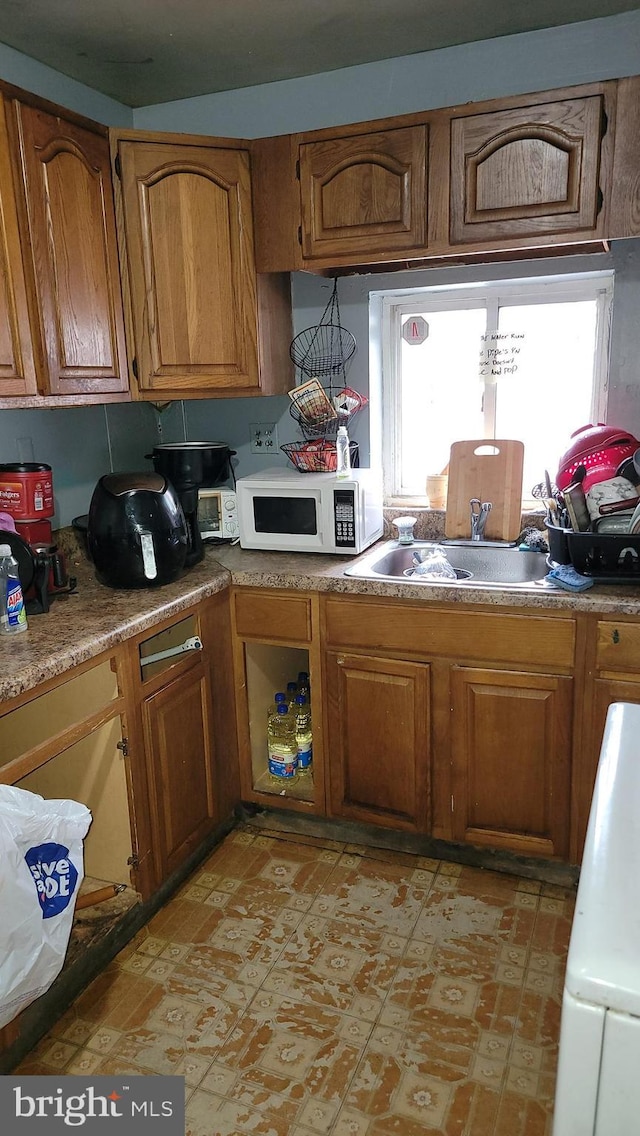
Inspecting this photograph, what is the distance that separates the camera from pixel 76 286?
2051 mm

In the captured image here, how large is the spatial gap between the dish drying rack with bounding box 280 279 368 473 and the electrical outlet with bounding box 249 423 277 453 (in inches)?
2.4

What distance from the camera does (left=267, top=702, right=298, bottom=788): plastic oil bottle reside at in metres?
2.46

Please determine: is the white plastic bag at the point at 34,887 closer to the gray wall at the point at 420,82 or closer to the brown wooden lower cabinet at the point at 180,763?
the brown wooden lower cabinet at the point at 180,763

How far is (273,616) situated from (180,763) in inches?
19.0

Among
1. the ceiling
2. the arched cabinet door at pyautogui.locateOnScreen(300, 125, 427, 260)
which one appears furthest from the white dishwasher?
the ceiling

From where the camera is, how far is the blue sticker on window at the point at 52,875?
141 cm

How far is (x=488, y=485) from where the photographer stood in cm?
246

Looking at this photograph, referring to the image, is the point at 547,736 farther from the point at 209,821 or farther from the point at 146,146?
the point at 146,146

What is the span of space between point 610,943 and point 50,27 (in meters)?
2.40

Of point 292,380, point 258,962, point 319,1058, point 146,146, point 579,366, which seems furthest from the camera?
point 292,380

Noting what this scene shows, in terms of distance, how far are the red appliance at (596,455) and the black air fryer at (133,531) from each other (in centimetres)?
109

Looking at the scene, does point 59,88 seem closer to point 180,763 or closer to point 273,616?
point 273,616

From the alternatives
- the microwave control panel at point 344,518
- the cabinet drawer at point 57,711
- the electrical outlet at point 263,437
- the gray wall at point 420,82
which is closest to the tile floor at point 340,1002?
the cabinet drawer at point 57,711

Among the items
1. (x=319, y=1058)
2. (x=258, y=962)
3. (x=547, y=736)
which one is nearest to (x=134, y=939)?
(x=258, y=962)
